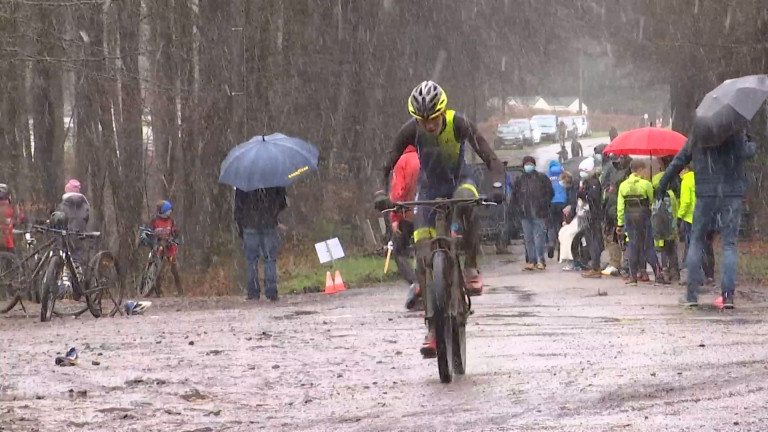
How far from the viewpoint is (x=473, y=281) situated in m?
10.6

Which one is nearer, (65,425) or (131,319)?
(65,425)

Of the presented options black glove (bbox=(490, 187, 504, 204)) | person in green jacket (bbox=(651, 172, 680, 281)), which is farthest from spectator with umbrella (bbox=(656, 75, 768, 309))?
black glove (bbox=(490, 187, 504, 204))

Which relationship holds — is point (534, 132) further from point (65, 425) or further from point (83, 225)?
point (65, 425)

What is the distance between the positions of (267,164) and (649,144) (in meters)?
5.33

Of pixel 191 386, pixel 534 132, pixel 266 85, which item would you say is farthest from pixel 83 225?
pixel 534 132

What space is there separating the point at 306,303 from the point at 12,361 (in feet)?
25.3

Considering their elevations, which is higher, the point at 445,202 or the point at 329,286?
the point at 445,202

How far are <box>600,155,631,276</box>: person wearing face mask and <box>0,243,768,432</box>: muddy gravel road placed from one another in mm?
4605

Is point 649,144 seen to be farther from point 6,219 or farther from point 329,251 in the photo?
point 6,219

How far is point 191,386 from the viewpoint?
33.4 feet

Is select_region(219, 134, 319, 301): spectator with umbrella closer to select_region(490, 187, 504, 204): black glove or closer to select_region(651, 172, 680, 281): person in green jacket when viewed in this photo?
select_region(651, 172, 680, 281): person in green jacket

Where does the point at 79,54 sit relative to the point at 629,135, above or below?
above

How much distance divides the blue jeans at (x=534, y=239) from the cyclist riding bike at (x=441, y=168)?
45.0 ft

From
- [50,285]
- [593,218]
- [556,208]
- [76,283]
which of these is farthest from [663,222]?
[50,285]
